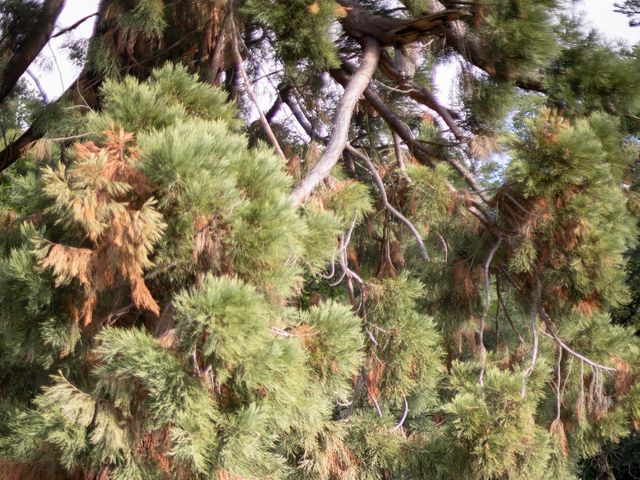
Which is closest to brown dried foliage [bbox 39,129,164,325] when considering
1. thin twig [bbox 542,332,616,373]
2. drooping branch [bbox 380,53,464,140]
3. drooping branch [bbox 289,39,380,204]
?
drooping branch [bbox 289,39,380,204]

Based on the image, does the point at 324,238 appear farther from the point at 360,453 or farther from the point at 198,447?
the point at 360,453

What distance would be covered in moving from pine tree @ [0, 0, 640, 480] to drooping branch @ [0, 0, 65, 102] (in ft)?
1.09

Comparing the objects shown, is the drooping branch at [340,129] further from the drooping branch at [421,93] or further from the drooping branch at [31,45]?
the drooping branch at [31,45]

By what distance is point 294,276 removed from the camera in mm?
1832

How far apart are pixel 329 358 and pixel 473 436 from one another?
74 cm

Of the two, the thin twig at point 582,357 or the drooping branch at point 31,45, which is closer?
the thin twig at point 582,357

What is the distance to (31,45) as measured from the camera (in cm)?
382

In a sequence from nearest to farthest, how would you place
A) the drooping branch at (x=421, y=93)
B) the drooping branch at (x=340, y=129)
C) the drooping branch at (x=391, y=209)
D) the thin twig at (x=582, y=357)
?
1. the drooping branch at (x=340, y=129)
2. the drooping branch at (x=391, y=209)
3. the thin twig at (x=582, y=357)
4. the drooping branch at (x=421, y=93)

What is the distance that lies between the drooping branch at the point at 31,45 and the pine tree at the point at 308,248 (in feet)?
1.09

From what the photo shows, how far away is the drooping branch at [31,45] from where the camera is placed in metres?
3.77

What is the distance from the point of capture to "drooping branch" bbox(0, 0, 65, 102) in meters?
3.77

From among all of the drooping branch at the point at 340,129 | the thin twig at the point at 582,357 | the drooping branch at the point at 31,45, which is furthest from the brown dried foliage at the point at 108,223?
the drooping branch at the point at 31,45

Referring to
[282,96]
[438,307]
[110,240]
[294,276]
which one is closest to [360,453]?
[438,307]

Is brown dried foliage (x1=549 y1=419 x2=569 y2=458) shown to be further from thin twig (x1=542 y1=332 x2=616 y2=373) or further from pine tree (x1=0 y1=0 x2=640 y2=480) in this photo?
thin twig (x1=542 y1=332 x2=616 y2=373)
